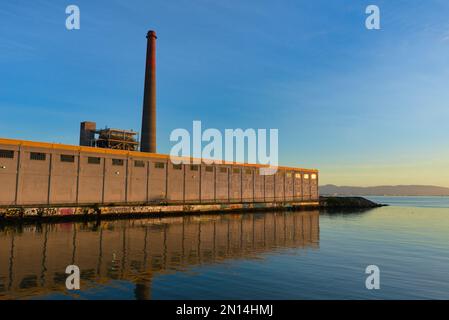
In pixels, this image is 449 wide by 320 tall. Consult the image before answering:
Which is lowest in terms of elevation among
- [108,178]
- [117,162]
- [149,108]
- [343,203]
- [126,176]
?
[343,203]

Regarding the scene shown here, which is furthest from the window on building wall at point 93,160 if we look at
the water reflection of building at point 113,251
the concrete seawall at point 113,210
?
the water reflection of building at point 113,251

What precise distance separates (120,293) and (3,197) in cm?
3594

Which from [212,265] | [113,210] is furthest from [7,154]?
[212,265]

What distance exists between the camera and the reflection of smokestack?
232 ft

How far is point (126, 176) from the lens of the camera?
5453 centimetres

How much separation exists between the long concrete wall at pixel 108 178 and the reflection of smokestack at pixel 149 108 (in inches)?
469

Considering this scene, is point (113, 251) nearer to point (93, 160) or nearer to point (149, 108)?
point (93, 160)

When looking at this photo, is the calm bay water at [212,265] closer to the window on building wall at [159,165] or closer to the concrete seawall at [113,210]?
the concrete seawall at [113,210]

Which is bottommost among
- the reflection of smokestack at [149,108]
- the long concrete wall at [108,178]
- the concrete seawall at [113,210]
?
the concrete seawall at [113,210]

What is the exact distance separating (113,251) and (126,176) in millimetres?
31965

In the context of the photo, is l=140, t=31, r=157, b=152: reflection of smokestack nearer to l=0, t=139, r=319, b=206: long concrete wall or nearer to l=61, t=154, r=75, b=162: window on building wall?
l=0, t=139, r=319, b=206: long concrete wall

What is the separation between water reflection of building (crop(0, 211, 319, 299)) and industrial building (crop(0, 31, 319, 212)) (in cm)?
957

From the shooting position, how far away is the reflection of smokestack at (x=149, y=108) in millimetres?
70562
